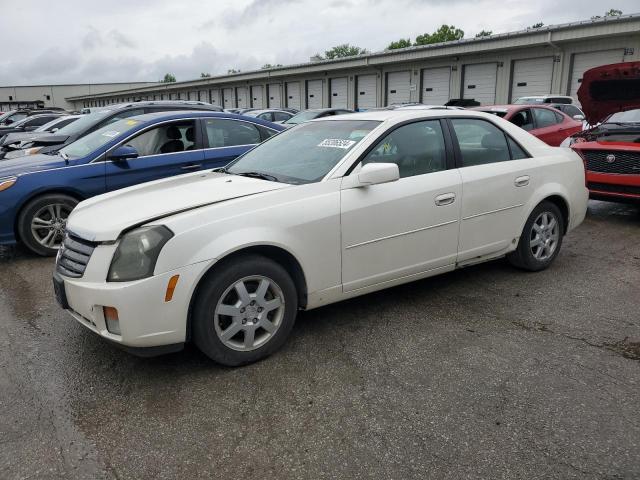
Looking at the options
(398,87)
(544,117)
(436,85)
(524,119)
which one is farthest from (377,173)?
(398,87)

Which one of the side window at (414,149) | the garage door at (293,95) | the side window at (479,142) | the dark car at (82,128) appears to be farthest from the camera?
the garage door at (293,95)

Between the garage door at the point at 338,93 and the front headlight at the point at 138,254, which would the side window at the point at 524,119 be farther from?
the garage door at the point at 338,93

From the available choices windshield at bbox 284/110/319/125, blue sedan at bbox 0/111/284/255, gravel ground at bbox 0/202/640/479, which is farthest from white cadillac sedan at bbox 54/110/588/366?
windshield at bbox 284/110/319/125

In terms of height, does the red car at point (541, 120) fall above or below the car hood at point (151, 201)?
above

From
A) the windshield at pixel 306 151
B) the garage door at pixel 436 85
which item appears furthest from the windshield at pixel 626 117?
the garage door at pixel 436 85

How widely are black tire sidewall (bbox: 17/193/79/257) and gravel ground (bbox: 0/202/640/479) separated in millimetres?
1703

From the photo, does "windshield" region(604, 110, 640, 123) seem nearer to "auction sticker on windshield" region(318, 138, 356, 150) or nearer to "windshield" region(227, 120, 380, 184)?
"windshield" region(227, 120, 380, 184)

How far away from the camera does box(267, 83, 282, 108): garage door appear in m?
37.6

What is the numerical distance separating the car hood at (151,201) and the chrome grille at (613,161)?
542 cm

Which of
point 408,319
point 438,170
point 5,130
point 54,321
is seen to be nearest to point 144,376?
point 54,321

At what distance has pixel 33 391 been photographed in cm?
311

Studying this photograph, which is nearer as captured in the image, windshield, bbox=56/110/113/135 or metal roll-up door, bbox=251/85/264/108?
windshield, bbox=56/110/113/135

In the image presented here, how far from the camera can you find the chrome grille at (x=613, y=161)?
6.87 m

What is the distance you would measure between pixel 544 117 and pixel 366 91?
69.0 feet
